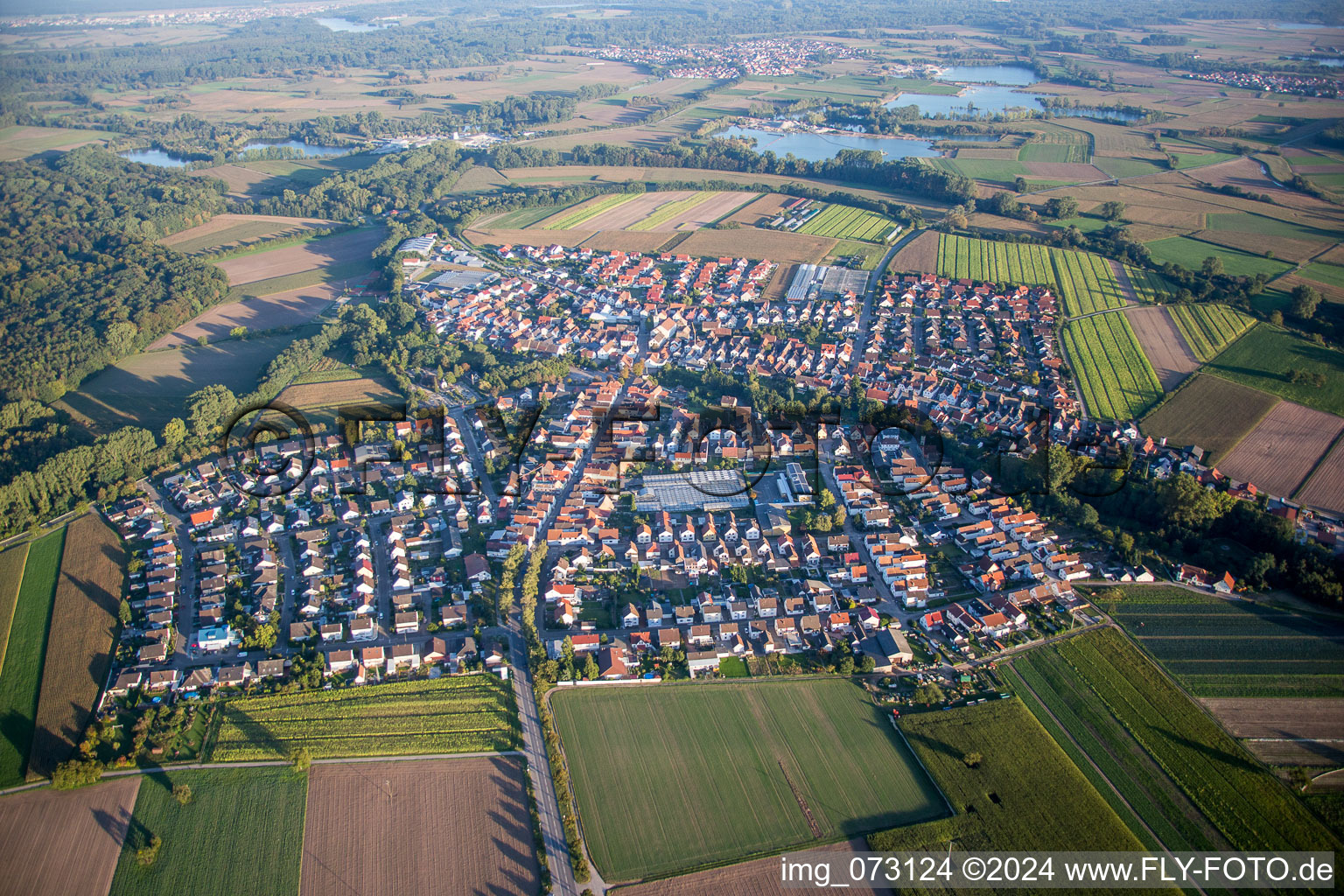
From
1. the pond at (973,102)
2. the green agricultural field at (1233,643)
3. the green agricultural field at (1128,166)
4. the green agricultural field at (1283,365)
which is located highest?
the pond at (973,102)

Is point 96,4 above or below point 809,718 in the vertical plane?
above

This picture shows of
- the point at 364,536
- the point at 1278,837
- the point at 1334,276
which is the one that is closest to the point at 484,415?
the point at 364,536

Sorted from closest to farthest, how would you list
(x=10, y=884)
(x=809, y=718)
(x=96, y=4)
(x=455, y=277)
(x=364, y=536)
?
(x=10, y=884), (x=809, y=718), (x=364, y=536), (x=455, y=277), (x=96, y=4)

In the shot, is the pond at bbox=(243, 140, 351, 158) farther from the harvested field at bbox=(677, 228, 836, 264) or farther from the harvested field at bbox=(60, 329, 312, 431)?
the harvested field at bbox=(677, 228, 836, 264)

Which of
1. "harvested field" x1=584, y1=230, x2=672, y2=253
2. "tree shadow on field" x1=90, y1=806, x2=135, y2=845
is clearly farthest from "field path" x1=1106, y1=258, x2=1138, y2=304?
"tree shadow on field" x1=90, y1=806, x2=135, y2=845

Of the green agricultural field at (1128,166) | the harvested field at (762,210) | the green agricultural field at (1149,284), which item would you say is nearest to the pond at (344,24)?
the harvested field at (762,210)

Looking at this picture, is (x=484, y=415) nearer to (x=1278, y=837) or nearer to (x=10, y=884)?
(x=10, y=884)

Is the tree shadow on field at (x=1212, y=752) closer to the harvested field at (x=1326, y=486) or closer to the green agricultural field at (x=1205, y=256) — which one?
the harvested field at (x=1326, y=486)
